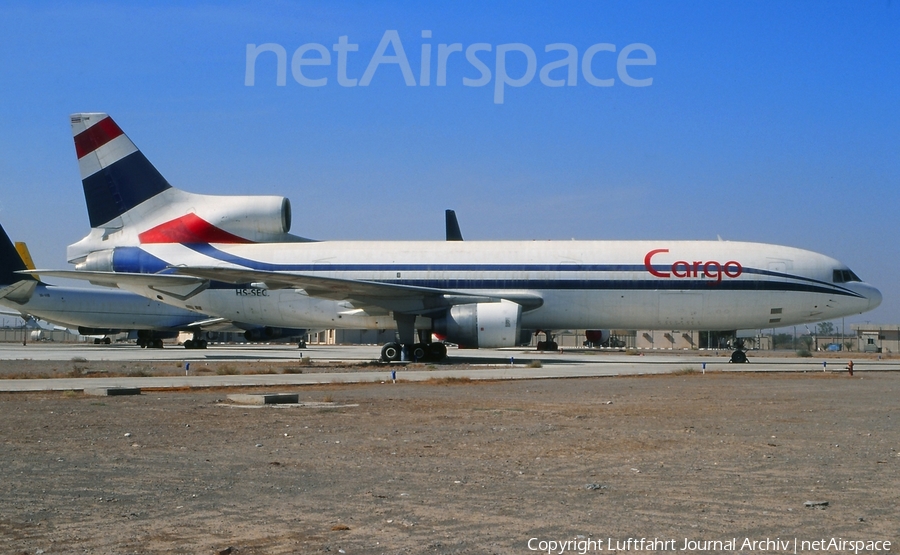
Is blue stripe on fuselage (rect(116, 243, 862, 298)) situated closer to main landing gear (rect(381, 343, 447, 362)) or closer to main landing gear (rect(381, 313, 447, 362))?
main landing gear (rect(381, 313, 447, 362))

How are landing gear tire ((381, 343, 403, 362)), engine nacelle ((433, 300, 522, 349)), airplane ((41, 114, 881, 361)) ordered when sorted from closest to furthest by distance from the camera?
engine nacelle ((433, 300, 522, 349)), landing gear tire ((381, 343, 403, 362)), airplane ((41, 114, 881, 361))

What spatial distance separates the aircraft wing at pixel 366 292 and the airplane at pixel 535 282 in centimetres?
6

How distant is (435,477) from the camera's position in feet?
21.8

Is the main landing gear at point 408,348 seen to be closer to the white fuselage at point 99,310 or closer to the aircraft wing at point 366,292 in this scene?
the aircraft wing at point 366,292

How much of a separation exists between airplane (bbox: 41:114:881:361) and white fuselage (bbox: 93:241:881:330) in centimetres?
4

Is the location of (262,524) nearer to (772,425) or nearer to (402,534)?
(402,534)

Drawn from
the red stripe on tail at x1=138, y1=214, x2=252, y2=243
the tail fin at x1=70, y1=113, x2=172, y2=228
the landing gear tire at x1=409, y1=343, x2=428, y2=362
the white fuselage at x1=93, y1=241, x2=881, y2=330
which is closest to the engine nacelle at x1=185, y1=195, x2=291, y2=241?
the red stripe on tail at x1=138, y1=214, x2=252, y2=243

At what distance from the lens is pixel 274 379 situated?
1839 centimetres

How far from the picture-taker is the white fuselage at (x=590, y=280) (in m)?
26.7

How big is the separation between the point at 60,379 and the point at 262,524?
14794 millimetres

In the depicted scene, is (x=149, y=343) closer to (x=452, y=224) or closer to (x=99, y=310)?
(x=99, y=310)

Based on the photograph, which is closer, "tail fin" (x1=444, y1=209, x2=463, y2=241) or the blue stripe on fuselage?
the blue stripe on fuselage

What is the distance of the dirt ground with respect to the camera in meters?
4.80

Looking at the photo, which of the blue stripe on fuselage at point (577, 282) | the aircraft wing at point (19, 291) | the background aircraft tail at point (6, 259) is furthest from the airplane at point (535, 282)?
the aircraft wing at point (19, 291)
